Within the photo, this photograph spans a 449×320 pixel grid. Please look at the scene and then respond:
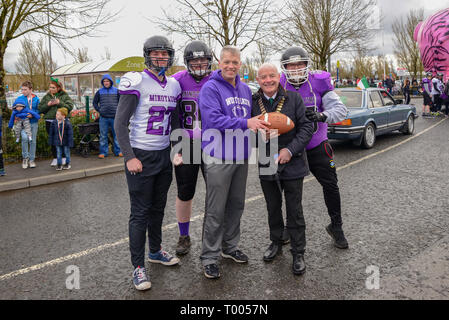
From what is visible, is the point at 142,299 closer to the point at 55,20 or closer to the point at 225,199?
the point at 225,199

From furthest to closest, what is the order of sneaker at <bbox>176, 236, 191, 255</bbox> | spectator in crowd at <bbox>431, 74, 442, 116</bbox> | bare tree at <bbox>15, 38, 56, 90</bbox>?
bare tree at <bbox>15, 38, 56, 90</bbox> → spectator in crowd at <bbox>431, 74, 442, 116</bbox> → sneaker at <bbox>176, 236, 191, 255</bbox>

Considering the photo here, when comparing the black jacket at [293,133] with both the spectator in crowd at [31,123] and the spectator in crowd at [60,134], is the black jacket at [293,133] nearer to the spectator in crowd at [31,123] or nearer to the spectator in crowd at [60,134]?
the spectator in crowd at [60,134]

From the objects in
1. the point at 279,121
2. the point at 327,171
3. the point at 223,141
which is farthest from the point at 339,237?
the point at 223,141

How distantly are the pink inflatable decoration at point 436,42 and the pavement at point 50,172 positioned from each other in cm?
1054

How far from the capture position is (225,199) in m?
3.40

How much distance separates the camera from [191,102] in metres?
3.63

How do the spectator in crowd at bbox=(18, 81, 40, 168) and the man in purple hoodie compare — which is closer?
the man in purple hoodie

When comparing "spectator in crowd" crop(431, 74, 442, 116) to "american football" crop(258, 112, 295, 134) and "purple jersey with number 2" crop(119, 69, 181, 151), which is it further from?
"purple jersey with number 2" crop(119, 69, 181, 151)

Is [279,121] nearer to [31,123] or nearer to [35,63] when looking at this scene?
[31,123]

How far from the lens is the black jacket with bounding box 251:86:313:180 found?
3.36 metres

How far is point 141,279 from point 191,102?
1.63 meters

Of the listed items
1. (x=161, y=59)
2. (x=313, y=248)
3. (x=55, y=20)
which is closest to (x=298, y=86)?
(x=161, y=59)

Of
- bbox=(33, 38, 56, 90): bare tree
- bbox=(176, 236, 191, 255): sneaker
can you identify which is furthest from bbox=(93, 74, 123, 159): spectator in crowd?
bbox=(33, 38, 56, 90): bare tree

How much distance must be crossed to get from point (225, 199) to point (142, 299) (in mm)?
1057
